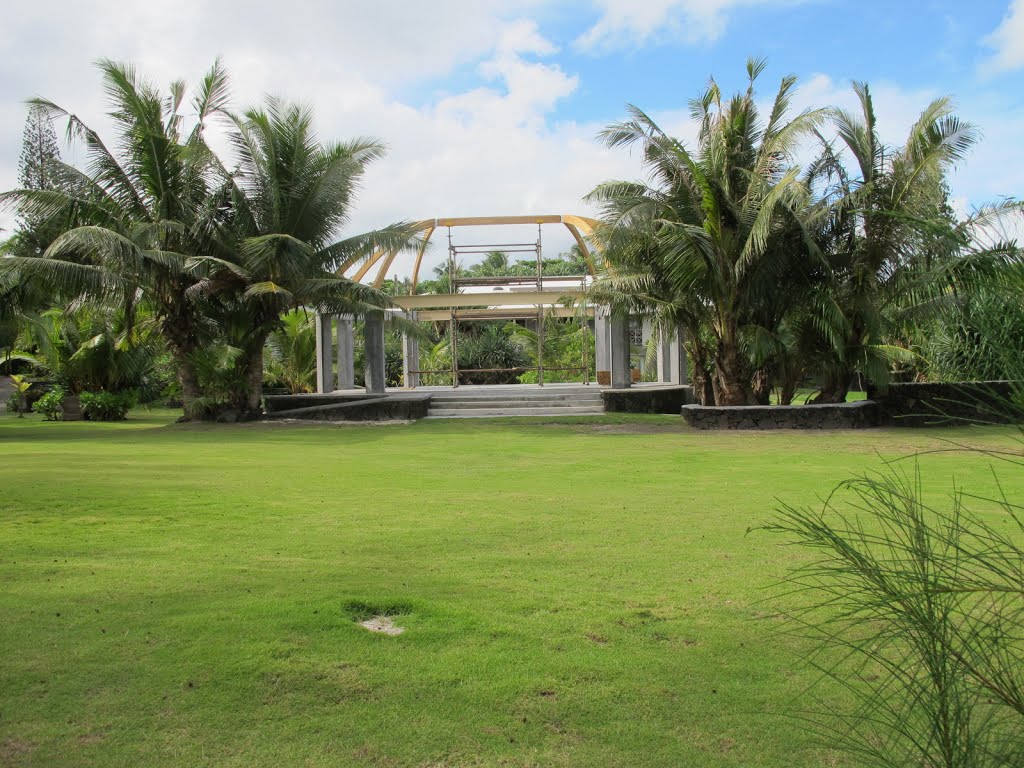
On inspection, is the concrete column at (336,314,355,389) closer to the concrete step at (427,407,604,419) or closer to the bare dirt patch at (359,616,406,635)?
the concrete step at (427,407,604,419)

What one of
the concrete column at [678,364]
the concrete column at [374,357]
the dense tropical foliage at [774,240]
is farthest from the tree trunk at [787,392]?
the concrete column at [374,357]

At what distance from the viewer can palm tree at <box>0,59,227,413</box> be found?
A: 16.8 metres

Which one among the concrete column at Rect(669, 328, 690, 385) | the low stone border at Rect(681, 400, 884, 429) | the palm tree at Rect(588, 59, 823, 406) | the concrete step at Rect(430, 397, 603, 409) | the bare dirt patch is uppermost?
the palm tree at Rect(588, 59, 823, 406)

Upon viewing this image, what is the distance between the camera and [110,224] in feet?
58.7

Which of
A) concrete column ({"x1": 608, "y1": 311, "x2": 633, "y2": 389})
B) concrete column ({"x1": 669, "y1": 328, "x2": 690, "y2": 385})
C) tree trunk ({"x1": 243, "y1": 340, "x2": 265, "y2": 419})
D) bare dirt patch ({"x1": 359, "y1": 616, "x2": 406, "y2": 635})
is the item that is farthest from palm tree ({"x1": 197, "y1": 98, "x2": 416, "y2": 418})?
bare dirt patch ({"x1": 359, "y1": 616, "x2": 406, "y2": 635})

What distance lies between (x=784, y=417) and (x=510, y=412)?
6.13 metres

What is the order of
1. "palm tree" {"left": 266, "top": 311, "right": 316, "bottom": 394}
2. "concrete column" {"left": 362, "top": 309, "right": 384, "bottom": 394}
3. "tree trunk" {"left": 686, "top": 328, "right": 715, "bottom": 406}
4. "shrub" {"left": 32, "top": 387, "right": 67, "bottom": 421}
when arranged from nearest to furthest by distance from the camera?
"tree trunk" {"left": 686, "top": 328, "right": 715, "bottom": 406} < "concrete column" {"left": 362, "top": 309, "right": 384, "bottom": 394} < "shrub" {"left": 32, "top": 387, "right": 67, "bottom": 421} < "palm tree" {"left": 266, "top": 311, "right": 316, "bottom": 394}

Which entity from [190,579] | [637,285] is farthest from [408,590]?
[637,285]

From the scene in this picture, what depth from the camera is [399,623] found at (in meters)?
4.12

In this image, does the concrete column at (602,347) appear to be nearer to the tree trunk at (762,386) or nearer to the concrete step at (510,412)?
the concrete step at (510,412)

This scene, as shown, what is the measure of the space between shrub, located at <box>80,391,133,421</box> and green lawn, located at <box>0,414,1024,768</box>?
1374 cm

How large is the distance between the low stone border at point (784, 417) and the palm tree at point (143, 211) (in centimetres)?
1030

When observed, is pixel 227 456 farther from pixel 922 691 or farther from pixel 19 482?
pixel 922 691

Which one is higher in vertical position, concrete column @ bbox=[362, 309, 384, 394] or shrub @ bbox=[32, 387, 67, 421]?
concrete column @ bbox=[362, 309, 384, 394]
